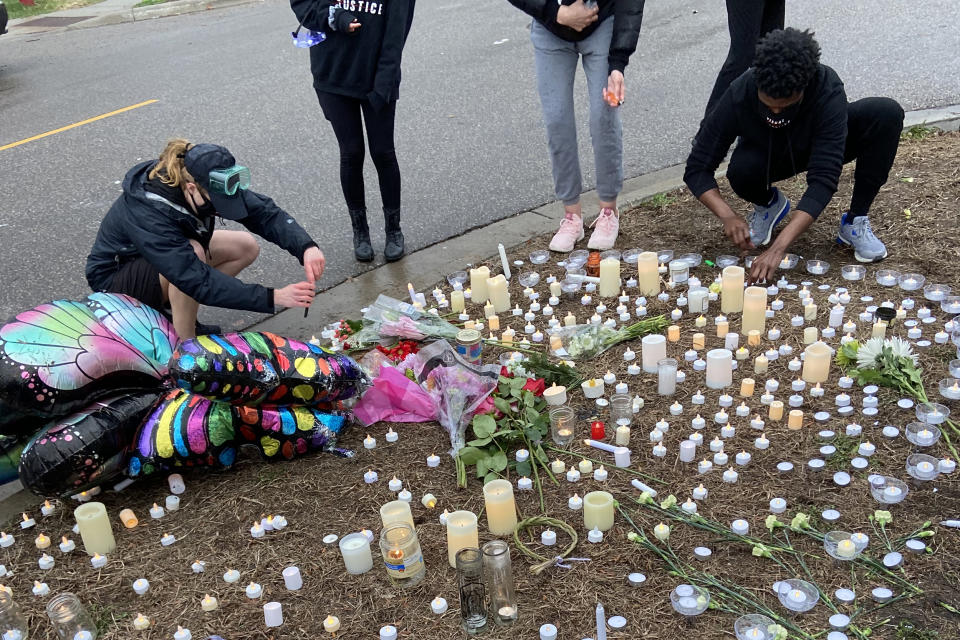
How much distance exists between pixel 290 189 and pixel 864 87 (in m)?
4.14

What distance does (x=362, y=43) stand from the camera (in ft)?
13.0

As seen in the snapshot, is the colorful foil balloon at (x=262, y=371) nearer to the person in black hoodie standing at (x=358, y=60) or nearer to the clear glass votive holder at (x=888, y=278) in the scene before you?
the person in black hoodie standing at (x=358, y=60)

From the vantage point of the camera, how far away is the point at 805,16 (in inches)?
326

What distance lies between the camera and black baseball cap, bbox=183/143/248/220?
3.00 meters

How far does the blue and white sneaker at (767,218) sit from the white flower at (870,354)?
1167 mm

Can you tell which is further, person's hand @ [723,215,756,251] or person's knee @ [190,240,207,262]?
person's hand @ [723,215,756,251]

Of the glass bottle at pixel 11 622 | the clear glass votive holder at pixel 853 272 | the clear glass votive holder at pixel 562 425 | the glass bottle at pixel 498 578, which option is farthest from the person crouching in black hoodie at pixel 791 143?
the glass bottle at pixel 11 622

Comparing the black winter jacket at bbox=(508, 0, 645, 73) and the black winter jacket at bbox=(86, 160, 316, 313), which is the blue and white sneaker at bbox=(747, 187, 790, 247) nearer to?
the black winter jacket at bbox=(508, 0, 645, 73)

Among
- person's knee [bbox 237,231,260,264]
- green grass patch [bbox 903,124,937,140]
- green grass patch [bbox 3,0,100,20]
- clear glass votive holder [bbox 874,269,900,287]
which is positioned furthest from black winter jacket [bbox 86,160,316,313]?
green grass patch [bbox 3,0,100,20]

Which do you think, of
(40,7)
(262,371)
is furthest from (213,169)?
(40,7)

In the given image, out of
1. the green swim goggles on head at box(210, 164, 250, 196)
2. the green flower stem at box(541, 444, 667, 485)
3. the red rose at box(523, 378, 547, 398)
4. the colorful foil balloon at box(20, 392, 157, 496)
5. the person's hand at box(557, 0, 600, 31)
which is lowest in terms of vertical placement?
the green flower stem at box(541, 444, 667, 485)

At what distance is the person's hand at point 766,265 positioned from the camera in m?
3.56

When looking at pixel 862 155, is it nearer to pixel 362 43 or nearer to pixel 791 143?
pixel 791 143

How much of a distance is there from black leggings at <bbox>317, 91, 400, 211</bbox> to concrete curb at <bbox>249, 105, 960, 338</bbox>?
1.19 ft
